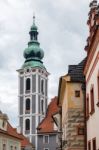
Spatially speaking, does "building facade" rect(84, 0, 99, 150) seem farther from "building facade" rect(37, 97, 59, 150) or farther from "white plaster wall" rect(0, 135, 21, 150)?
"building facade" rect(37, 97, 59, 150)

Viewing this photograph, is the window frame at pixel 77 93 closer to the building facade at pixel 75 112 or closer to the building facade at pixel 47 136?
the building facade at pixel 75 112

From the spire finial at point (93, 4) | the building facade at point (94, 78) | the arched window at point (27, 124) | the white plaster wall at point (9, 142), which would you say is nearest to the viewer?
the building facade at point (94, 78)

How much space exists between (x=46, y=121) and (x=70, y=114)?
200 ft

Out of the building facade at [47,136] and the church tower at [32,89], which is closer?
the building facade at [47,136]

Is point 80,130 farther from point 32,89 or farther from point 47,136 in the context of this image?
point 32,89

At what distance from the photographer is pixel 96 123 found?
19.3m

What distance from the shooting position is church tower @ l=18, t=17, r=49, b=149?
103625mm

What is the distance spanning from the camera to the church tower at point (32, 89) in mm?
103625

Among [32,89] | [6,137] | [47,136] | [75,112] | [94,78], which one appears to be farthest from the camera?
[32,89]

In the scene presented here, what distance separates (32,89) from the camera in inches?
4245

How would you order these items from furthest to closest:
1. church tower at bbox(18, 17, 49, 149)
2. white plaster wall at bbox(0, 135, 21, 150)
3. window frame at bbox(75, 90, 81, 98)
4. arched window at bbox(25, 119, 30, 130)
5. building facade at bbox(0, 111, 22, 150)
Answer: church tower at bbox(18, 17, 49, 149) < arched window at bbox(25, 119, 30, 130) < building facade at bbox(0, 111, 22, 150) < white plaster wall at bbox(0, 135, 21, 150) < window frame at bbox(75, 90, 81, 98)

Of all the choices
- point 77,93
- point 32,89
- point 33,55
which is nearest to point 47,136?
point 32,89

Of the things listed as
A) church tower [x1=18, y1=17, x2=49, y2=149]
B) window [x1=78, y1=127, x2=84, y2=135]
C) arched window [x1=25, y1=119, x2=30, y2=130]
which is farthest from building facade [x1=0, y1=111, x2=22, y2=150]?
arched window [x1=25, y1=119, x2=30, y2=130]

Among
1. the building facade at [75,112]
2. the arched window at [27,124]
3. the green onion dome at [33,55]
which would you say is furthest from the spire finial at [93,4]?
the green onion dome at [33,55]
